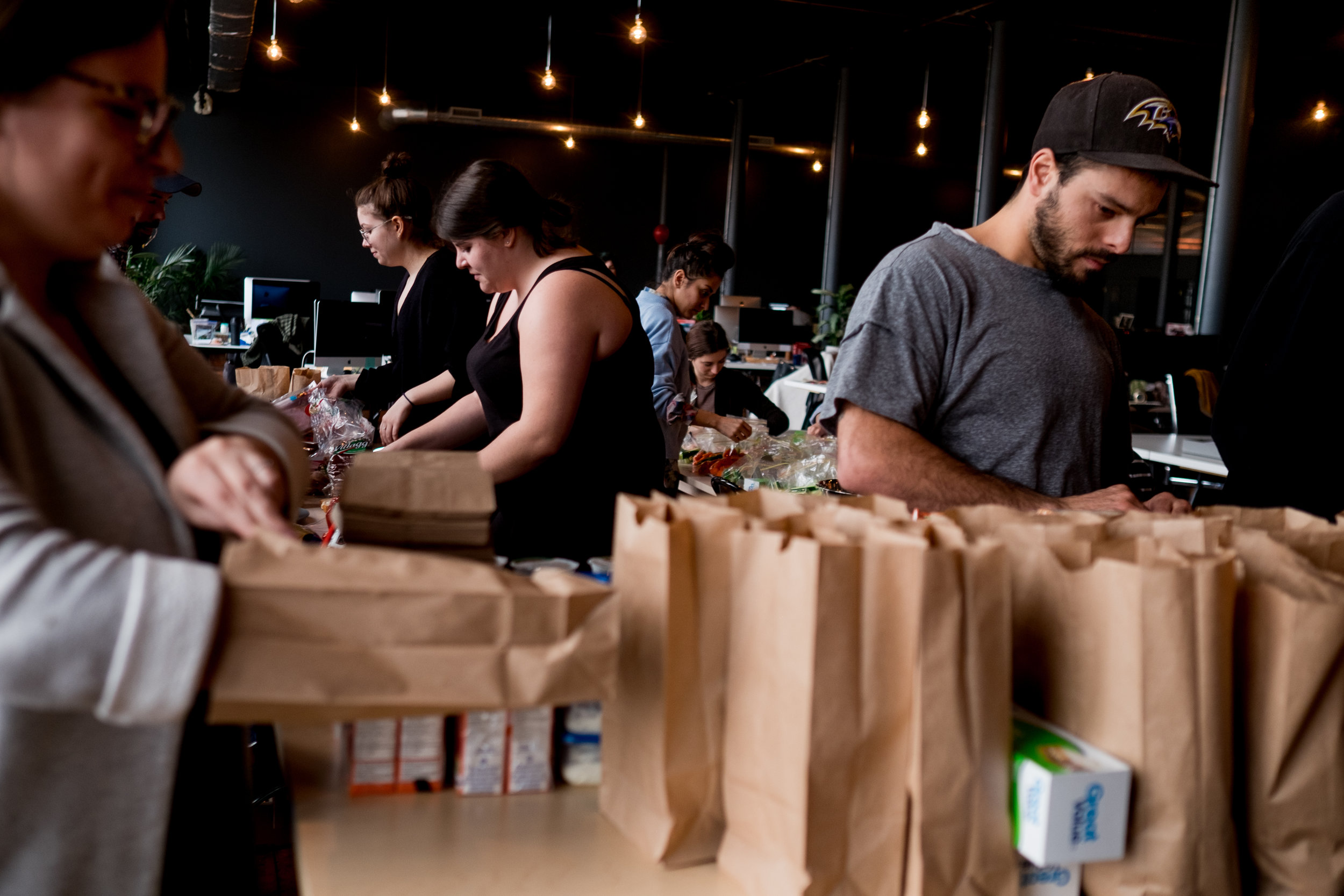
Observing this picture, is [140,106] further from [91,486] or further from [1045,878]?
[1045,878]

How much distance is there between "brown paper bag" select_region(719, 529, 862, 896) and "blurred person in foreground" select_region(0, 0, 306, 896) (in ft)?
1.38

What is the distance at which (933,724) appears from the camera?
2.81 ft

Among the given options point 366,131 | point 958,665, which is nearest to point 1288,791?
point 958,665

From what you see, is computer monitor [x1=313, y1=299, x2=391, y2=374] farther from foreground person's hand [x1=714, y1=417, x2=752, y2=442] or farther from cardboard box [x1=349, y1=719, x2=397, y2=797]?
cardboard box [x1=349, y1=719, x2=397, y2=797]

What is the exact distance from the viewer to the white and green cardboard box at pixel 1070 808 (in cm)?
85

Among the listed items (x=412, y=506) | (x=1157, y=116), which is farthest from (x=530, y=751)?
(x=1157, y=116)

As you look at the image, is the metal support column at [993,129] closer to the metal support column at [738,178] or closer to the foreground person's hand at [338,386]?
the metal support column at [738,178]

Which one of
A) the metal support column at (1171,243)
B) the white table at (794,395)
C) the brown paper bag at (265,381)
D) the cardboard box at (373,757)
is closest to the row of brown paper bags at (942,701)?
the cardboard box at (373,757)

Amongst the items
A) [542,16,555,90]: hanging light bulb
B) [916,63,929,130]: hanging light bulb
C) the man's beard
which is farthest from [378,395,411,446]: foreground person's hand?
[916,63,929,130]: hanging light bulb

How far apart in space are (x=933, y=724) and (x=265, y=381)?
10.0ft

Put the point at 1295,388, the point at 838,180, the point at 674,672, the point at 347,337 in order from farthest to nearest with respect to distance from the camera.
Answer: the point at 838,180, the point at 347,337, the point at 1295,388, the point at 674,672

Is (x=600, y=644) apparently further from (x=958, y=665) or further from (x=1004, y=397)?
(x=1004, y=397)

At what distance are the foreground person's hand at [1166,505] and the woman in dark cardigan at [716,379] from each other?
3.50 meters

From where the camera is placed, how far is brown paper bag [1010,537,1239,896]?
858 millimetres
